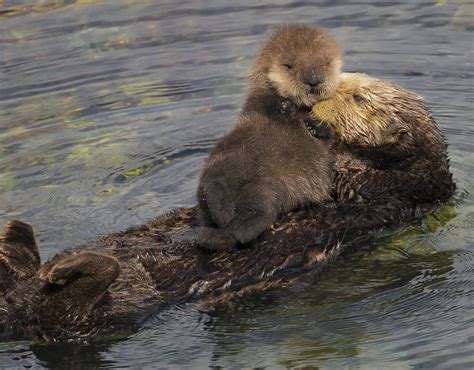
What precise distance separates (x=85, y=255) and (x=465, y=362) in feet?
6.17

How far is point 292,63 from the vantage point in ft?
18.9

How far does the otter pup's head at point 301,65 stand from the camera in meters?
5.70

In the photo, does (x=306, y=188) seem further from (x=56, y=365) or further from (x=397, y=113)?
(x=56, y=365)

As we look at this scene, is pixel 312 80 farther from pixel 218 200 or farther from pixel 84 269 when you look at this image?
pixel 84 269

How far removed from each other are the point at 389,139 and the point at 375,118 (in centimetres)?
15

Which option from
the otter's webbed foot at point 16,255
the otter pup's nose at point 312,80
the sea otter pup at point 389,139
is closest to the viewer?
the otter's webbed foot at point 16,255

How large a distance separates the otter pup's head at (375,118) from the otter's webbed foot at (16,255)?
1.86 meters

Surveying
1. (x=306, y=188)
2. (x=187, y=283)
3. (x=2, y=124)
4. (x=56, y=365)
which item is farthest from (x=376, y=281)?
(x=2, y=124)

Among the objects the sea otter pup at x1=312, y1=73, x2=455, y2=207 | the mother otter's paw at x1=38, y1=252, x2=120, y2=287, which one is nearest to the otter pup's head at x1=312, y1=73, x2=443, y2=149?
the sea otter pup at x1=312, y1=73, x2=455, y2=207

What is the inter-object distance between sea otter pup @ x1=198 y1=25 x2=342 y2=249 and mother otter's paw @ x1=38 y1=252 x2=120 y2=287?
2.09 ft

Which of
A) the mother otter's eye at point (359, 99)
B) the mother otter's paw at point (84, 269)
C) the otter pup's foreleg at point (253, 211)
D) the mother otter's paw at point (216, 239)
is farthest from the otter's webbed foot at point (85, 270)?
the mother otter's eye at point (359, 99)

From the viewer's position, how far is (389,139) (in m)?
5.79

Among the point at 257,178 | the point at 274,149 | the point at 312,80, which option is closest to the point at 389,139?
the point at 312,80

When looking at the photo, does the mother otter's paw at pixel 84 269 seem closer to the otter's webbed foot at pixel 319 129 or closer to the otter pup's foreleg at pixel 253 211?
the otter pup's foreleg at pixel 253 211
